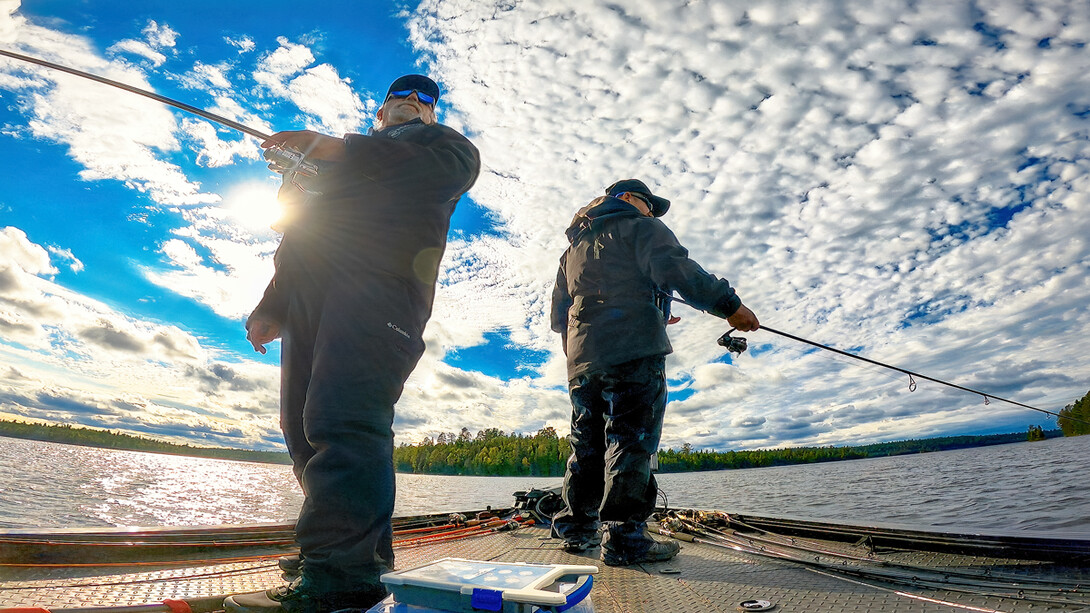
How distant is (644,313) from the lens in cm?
359

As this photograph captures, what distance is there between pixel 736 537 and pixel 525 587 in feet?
11.2

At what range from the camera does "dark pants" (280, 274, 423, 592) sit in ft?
5.31

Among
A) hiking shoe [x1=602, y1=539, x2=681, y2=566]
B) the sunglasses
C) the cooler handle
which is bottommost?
hiking shoe [x1=602, y1=539, x2=681, y2=566]

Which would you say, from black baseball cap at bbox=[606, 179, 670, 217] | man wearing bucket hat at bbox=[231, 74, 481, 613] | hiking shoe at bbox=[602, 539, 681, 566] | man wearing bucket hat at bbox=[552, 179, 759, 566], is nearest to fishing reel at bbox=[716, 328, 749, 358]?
man wearing bucket hat at bbox=[552, 179, 759, 566]

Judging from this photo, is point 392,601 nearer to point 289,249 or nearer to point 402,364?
point 402,364

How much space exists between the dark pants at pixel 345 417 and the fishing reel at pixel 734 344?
118 inches

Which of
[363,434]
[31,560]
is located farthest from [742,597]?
[31,560]

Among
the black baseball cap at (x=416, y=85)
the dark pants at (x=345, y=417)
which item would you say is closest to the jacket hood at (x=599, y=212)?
the black baseball cap at (x=416, y=85)

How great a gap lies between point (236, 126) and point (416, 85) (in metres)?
0.98

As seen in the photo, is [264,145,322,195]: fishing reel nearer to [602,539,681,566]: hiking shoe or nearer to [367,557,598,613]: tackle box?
[367,557,598,613]: tackle box

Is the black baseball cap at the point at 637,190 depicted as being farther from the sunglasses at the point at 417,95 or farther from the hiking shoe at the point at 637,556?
the hiking shoe at the point at 637,556

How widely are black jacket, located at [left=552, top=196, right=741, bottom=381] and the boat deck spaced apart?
55.6 inches

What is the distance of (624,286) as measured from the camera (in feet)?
12.2

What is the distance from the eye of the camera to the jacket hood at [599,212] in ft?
12.9
